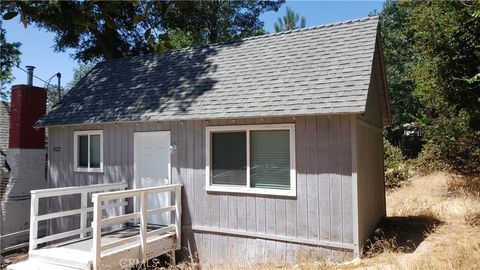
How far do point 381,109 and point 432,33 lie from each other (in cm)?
287

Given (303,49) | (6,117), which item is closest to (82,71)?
(6,117)

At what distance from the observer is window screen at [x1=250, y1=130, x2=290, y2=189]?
727 cm

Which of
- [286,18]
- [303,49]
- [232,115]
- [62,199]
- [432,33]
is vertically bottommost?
[62,199]

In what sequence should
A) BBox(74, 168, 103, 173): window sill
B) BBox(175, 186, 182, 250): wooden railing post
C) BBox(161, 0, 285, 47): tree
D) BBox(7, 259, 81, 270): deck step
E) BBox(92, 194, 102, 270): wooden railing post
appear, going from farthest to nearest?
1. BBox(161, 0, 285, 47): tree
2. BBox(74, 168, 103, 173): window sill
3. BBox(175, 186, 182, 250): wooden railing post
4. BBox(7, 259, 81, 270): deck step
5. BBox(92, 194, 102, 270): wooden railing post

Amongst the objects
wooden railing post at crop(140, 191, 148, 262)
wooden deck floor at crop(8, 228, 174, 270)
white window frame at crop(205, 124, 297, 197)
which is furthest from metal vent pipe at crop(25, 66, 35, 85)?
wooden railing post at crop(140, 191, 148, 262)

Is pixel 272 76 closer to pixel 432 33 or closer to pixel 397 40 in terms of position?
pixel 432 33

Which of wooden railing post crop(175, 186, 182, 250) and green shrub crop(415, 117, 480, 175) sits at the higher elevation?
green shrub crop(415, 117, 480, 175)

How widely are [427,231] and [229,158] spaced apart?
4741 millimetres

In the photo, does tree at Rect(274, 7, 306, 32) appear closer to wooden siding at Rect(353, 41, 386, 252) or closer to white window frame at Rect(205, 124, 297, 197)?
wooden siding at Rect(353, 41, 386, 252)

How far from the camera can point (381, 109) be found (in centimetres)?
1058

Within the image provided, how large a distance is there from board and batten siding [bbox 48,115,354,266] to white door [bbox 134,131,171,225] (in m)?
0.18

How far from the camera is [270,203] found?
7.33 m

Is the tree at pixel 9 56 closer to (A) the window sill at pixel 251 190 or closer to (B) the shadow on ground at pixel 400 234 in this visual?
(A) the window sill at pixel 251 190

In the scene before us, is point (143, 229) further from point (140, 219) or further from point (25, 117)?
point (25, 117)
